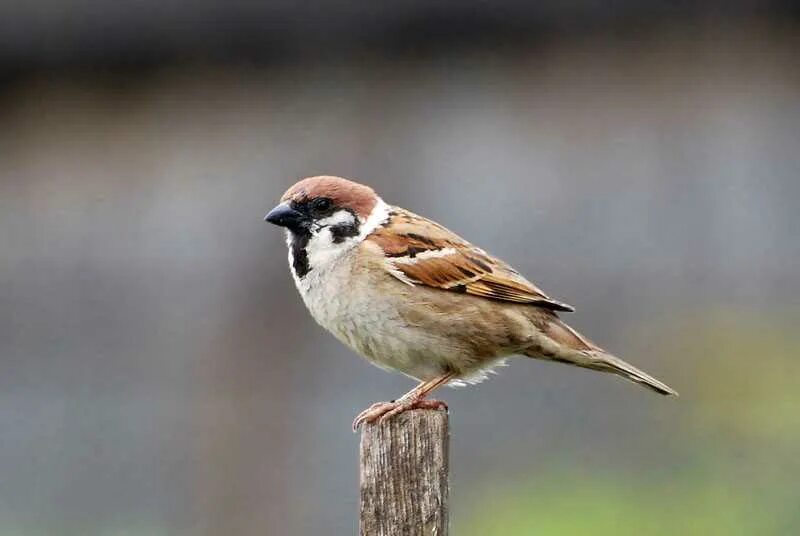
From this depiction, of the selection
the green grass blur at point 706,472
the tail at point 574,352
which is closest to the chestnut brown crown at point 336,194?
the tail at point 574,352

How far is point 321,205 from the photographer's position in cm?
372

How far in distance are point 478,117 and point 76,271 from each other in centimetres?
202

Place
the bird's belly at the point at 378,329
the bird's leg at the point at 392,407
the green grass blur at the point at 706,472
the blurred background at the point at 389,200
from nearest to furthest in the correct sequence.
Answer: the bird's leg at the point at 392,407
the bird's belly at the point at 378,329
the green grass blur at the point at 706,472
the blurred background at the point at 389,200

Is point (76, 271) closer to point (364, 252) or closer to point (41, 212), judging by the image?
point (41, 212)

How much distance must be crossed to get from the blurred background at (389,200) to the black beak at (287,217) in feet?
6.69

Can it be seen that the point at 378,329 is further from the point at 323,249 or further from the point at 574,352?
the point at 574,352

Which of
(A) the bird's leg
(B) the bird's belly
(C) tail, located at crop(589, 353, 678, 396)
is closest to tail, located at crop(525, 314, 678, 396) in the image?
(C) tail, located at crop(589, 353, 678, 396)

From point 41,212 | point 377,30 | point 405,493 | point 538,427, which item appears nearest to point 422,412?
point 405,493

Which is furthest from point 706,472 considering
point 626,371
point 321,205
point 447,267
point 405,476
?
point 405,476

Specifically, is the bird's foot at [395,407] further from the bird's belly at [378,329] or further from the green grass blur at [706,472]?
the green grass blur at [706,472]

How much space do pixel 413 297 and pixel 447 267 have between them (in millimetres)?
158

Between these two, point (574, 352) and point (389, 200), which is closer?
point (574, 352)

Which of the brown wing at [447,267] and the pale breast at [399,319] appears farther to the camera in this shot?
the brown wing at [447,267]

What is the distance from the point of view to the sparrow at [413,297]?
355 centimetres
